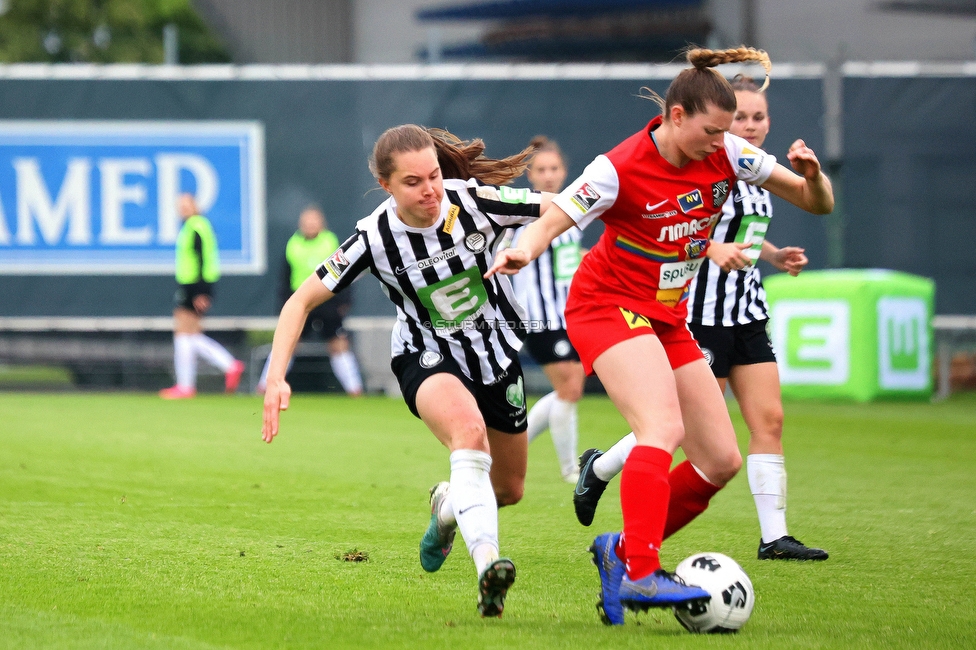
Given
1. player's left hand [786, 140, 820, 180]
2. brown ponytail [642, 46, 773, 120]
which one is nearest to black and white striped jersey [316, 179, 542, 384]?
brown ponytail [642, 46, 773, 120]

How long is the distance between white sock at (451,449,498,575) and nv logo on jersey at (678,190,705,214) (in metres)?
1.15

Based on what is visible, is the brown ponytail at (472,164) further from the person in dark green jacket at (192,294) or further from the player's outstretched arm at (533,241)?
the person in dark green jacket at (192,294)

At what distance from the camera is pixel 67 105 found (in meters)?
15.0

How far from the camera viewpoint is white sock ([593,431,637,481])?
17.6 feet

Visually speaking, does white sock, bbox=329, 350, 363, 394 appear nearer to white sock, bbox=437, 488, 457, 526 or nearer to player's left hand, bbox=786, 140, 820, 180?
white sock, bbox=437, 488, 457, 526

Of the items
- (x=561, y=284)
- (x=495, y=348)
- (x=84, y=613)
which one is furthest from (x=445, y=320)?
(x=561, y=284)

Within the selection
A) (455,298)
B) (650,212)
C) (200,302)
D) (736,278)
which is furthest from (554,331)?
(200,302)

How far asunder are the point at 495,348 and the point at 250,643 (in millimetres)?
1529

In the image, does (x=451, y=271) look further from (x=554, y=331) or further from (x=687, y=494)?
(x=554, y=331)

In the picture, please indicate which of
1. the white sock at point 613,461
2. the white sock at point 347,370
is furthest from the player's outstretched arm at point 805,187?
the white sock at point 347,370

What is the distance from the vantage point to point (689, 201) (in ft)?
15.7

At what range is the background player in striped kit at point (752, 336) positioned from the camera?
589 cm

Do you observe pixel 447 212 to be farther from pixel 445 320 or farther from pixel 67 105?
pixel 67 105

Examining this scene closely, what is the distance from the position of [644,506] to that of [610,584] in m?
0.32
